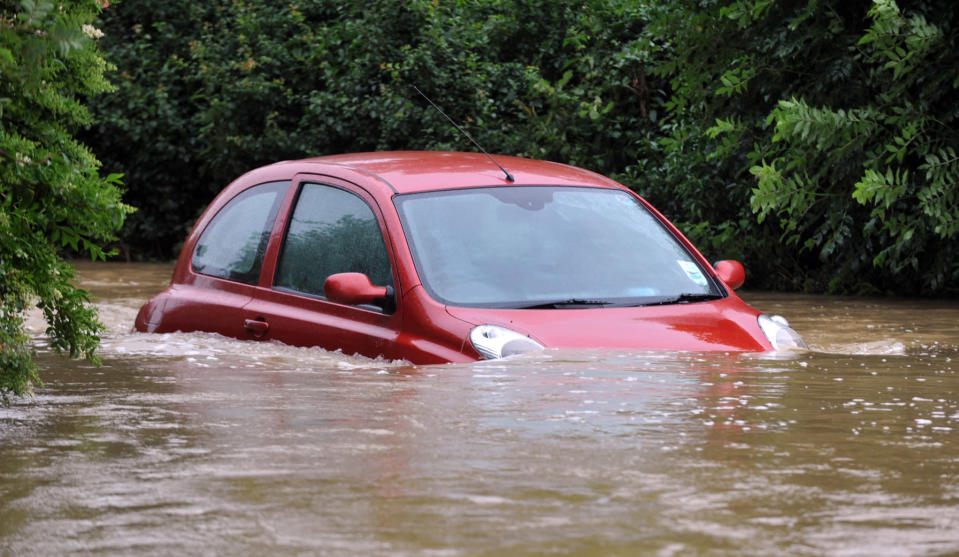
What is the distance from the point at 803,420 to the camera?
182 inches

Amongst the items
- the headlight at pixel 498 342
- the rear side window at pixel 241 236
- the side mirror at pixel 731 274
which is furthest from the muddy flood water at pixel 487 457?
the rear side window at pixel 241 236

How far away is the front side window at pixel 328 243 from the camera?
6332 millimetres

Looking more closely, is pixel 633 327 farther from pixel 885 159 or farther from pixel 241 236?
pixel 885 159

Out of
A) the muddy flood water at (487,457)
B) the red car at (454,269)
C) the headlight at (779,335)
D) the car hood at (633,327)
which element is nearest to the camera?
the muddy flood water at (487,457)

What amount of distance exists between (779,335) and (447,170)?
68.6 inches

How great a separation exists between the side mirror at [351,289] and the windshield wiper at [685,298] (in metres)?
1.22

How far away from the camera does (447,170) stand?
266 inches

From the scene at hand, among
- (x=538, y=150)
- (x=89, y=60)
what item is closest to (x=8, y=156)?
(x=89, y=60)

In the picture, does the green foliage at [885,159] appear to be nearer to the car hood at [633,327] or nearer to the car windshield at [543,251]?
the car windshield at [543,251]

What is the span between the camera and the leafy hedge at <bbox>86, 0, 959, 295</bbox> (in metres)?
10.3

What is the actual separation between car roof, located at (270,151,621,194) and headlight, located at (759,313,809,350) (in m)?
1.10

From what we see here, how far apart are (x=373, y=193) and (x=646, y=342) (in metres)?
1.48

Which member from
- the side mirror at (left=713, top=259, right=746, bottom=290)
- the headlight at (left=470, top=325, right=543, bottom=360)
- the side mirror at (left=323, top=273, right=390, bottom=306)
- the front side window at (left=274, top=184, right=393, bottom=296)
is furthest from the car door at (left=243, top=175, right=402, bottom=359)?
the side mirror at (left=713, top=259, right=746, bottom=290)

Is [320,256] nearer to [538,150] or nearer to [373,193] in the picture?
[373,193]
